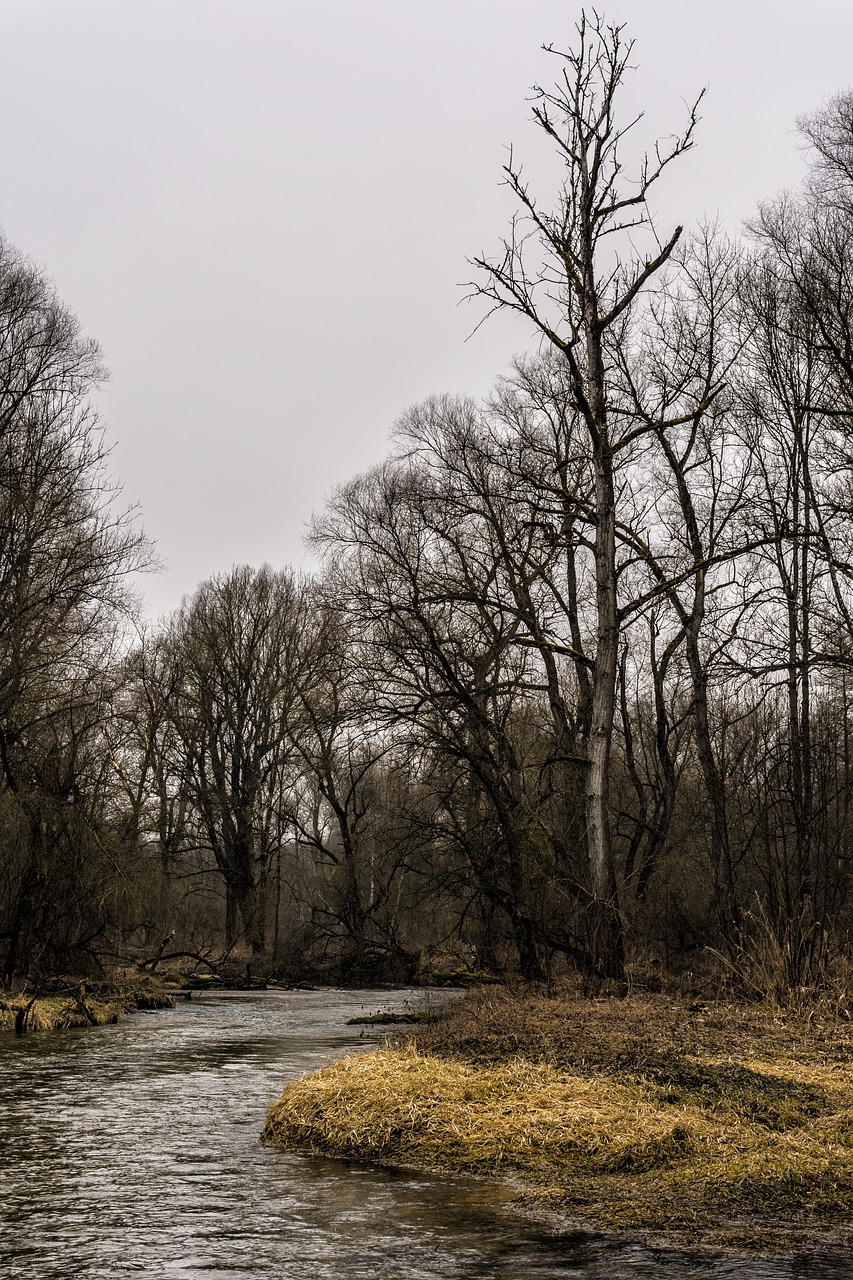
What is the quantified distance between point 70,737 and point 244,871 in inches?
762

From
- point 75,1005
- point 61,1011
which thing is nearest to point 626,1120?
point 61,1011

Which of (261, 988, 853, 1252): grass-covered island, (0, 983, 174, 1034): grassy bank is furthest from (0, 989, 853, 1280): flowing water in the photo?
(0, 983, 174, 1034): grassy bank

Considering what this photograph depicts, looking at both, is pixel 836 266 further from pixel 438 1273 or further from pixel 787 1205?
pixel 438 1273

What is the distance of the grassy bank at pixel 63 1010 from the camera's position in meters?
18.6

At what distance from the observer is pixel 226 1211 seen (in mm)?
7188

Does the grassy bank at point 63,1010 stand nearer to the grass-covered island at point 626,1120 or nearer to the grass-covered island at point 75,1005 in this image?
the grass-covered island at point 75,1005

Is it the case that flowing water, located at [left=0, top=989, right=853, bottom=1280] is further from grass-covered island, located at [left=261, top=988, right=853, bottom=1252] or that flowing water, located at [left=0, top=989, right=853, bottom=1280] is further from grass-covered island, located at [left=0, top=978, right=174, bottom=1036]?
grass-covered island, located at [left=0, top=978, right=174, bottom=1036]

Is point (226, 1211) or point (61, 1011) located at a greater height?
point (226, 1211)

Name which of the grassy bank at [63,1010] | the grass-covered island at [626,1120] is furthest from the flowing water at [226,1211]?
the grassy bank at [63,1010]

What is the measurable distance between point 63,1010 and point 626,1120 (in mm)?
14242

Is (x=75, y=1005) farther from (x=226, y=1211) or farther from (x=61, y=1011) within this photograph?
(x=226, y=1211)

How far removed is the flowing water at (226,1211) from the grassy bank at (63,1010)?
19.8ft

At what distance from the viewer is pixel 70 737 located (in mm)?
23766

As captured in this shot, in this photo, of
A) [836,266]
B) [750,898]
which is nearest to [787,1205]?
[836,266]
